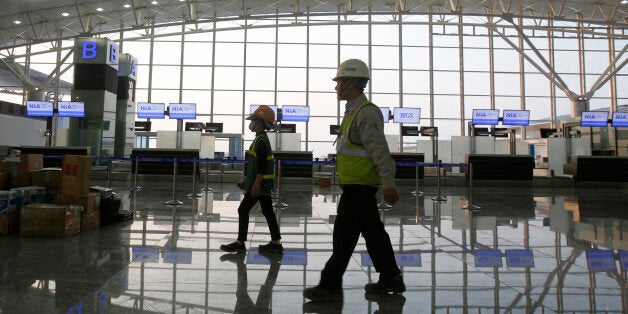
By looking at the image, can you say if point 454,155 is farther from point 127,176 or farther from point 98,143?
point 98,143

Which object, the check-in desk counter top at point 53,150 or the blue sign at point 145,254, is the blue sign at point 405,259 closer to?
the blue sign at point 145,254

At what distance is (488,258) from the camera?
411 centimetres

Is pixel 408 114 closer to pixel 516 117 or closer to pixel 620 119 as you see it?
pixel 516 117

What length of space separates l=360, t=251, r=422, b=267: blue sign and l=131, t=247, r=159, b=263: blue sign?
80.7 inches

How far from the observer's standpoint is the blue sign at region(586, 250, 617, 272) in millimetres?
3705

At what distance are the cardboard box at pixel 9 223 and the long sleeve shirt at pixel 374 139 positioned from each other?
4572 mm

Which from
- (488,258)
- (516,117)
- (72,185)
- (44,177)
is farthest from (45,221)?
(516,117)

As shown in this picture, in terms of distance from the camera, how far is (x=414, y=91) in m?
26.1

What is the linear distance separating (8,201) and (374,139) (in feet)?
15.5

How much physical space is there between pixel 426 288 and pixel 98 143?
61.4ft

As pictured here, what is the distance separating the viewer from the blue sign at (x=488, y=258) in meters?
3.85

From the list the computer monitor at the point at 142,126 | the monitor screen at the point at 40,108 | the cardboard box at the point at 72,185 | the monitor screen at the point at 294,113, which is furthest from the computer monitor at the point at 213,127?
the cardboard box at the point at 72,185

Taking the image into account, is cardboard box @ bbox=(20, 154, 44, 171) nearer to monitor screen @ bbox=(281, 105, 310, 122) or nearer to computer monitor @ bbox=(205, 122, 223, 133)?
computer monitor @ bbox=(205, 122, 223, 133)

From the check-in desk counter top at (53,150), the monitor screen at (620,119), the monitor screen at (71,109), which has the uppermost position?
the monitor screen at (620,119)
